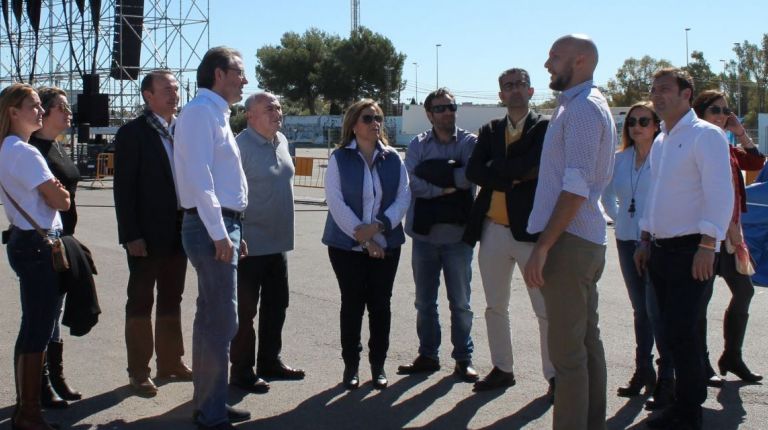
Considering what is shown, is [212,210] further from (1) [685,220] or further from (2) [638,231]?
(2) [638,231]

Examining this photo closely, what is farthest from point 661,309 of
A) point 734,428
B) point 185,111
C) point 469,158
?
point 185,111

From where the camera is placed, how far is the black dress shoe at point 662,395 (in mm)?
5129

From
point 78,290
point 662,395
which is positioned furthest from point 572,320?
point 78,290

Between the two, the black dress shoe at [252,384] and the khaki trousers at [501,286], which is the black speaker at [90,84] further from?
the khaki trousers at [501,286]

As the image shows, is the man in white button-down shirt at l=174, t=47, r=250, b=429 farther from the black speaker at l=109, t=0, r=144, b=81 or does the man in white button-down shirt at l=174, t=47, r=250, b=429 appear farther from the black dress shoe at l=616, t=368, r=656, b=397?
the black speaker at l=109, t=0, r=144, b=81

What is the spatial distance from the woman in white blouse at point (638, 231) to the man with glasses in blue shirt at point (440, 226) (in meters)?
1.00

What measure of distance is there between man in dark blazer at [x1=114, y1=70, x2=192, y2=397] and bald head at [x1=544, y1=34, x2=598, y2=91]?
2.69 meters

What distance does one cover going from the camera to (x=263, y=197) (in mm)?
5652

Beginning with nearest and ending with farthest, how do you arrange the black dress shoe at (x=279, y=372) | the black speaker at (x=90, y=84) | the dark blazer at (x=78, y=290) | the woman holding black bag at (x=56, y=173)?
the dark blazer at (x=78, y=290), the woman holding black bag at (x=56, y=173), the black dress shoe at (x=279, y=372), the black speaker at (x=90, y=84)

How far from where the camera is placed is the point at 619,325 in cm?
711

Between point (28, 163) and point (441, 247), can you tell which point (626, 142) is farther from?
point (28, 163)

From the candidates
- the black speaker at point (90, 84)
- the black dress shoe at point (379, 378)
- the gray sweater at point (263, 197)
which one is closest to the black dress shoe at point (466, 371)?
the black dress shoe at point (379, 378)

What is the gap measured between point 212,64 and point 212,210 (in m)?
0.84

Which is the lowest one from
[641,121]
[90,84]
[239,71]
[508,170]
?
[508,170]
